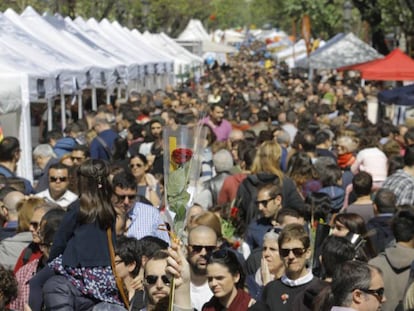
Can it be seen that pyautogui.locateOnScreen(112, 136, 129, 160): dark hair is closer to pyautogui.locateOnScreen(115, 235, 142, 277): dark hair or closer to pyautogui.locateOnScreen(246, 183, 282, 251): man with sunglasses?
pyautogui.locateOnScreen(246, 183, 282, 251): man with sunglasses

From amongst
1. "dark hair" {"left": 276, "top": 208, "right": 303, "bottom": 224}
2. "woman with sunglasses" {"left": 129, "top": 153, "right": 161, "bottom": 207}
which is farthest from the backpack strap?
"dark hair" {"left": 276, "top": 208, "right": 303, "bottom": 224}

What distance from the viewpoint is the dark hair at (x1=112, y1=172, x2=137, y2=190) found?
762 cm

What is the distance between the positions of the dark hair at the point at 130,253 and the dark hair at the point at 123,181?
1.60 meters

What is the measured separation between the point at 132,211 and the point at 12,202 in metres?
0.97

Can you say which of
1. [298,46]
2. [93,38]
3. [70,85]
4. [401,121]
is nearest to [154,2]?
[298,46]

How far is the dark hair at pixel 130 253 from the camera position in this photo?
5.94 meters

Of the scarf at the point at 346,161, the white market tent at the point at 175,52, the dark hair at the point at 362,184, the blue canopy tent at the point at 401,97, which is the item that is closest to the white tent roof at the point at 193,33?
the white market tent at the point at 175,52

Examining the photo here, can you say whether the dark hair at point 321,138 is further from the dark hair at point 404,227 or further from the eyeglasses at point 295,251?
the eyeglasses at point 295,251

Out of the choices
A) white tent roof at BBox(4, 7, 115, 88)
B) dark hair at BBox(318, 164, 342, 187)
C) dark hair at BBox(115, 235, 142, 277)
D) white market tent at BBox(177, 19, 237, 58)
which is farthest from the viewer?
white market tent at BBox(177, 19, 237, 58)

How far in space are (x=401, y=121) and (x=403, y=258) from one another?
14935 mm

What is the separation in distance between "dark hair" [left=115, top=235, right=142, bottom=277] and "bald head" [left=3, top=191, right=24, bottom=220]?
6.11 ft

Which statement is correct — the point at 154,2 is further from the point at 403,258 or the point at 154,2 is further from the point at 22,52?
the point at 403,258

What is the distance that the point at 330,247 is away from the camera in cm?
600

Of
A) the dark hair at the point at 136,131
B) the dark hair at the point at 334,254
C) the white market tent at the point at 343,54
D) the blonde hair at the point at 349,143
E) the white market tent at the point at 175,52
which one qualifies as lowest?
the white market tent at the point at 175,52
